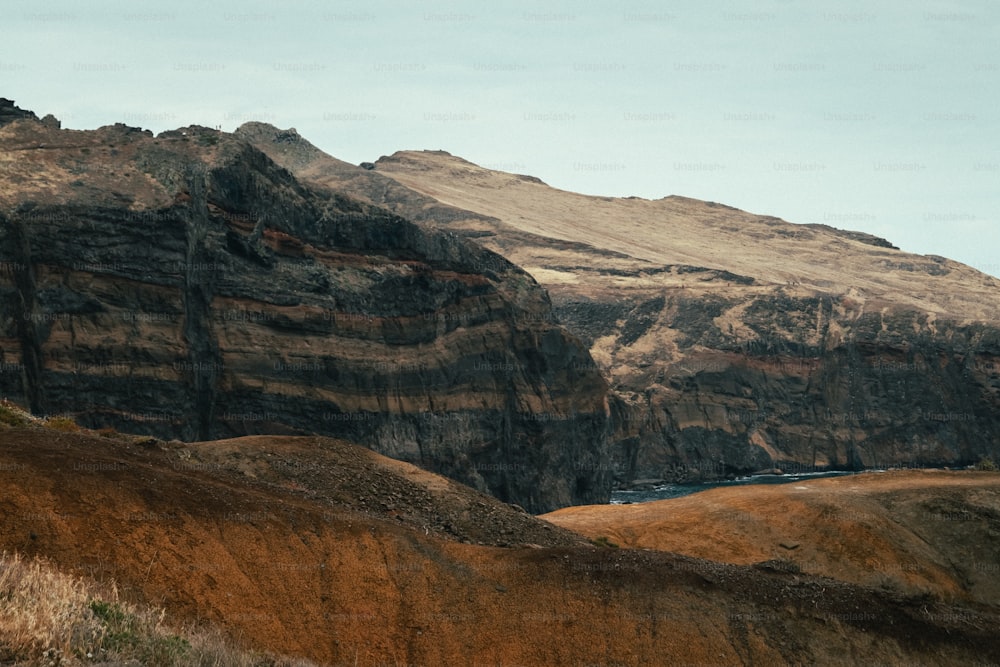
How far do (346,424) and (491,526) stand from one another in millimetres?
50562

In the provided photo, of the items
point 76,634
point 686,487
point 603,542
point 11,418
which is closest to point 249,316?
point 603,542

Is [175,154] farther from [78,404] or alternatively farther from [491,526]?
[491,526]

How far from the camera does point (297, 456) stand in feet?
157

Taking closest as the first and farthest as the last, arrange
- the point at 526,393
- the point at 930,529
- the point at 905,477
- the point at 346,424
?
1. the point at 930,529
2. the point at 905,477
3. the point at 346,424
4. the point at 526,393

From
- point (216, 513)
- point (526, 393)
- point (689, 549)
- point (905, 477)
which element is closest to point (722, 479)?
point (526, 393)

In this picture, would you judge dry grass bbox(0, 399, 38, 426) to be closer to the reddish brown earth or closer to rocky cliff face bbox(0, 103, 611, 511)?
the reddish brown earth

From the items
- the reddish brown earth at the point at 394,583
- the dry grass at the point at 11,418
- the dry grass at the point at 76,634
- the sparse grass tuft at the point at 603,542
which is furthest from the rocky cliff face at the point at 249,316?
the dry grass at the point at 76,634

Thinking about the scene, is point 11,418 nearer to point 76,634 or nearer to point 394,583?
point 394,583

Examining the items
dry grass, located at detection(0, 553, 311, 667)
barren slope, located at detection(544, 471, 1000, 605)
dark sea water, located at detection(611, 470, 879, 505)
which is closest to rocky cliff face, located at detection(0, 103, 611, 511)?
dark sea water, located at detection(611, 470, 879, 505)

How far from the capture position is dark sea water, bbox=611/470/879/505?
463 ft

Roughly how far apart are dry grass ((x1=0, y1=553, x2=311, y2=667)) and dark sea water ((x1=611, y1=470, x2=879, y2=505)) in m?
118

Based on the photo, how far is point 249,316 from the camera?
90.9 meters

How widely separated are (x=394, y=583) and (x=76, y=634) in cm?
1900

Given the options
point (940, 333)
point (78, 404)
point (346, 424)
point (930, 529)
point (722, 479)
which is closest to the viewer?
point (930, 529)
